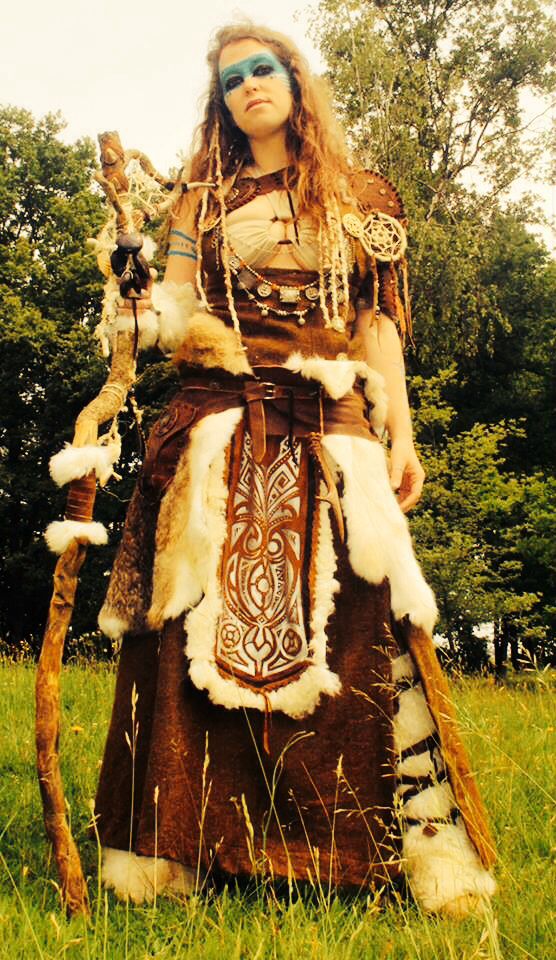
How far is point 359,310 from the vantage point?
3.22 meters

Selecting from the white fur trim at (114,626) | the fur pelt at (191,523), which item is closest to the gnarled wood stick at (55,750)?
the fur pelt at (191,523)

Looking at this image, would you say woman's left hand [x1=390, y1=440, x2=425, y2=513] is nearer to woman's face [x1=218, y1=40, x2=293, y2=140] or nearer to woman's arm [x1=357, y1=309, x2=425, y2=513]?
woman's arm [x1=357, y1=309, x2=425, y2=513]

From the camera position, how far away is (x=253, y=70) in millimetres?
3090

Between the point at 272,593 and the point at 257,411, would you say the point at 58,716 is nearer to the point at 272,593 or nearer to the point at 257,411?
the point at 272,593

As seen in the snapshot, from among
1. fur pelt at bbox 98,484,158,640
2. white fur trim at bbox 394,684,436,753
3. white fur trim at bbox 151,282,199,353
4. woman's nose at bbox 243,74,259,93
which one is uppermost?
woman's nose at bbox 243,74,259,93

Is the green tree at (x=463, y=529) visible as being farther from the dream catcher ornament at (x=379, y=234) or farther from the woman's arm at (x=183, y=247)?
the woman's arm at (x=183, y=247)

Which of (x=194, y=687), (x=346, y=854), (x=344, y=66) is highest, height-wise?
(x=344, y=66)

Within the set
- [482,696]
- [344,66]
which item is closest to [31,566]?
[344,66]

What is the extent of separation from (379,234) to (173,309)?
0.76m

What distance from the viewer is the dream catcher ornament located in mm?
3098

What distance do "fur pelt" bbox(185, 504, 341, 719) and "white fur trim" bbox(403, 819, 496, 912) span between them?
19.2 inches

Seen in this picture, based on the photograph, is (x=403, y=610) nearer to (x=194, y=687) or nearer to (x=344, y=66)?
(x=194, y=687)

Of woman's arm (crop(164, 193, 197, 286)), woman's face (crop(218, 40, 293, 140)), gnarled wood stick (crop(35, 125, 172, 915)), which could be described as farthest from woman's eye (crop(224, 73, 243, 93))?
gnarled wood stick (crop(35, 125, 172, 915))

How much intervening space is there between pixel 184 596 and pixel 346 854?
86 centimetres
